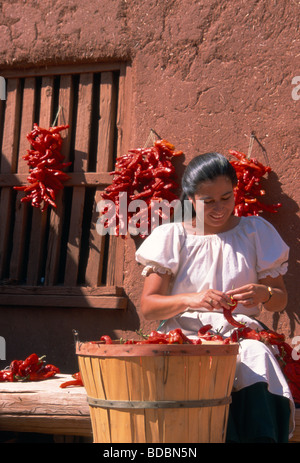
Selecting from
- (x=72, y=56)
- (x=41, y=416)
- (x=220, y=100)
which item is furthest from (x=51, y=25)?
(x=41, y=416)

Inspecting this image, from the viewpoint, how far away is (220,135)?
4.42m

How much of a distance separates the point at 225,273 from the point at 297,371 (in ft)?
1.95

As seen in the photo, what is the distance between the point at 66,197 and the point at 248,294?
2.32m

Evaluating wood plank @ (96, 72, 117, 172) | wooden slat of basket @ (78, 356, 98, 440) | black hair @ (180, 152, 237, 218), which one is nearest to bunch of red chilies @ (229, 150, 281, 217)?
black hair @ (180, 152, 237, 218)

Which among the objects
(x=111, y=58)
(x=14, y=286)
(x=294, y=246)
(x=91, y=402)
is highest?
(x=111, y=58)

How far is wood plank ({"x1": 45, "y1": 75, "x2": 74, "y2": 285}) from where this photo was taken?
4.81 meters

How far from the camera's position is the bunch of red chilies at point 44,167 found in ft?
15.6

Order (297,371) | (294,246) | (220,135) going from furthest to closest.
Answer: (220,135) < (294,246) < (297,371)

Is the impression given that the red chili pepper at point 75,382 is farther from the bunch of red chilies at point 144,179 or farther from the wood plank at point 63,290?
the bunch of red chilies at point 144,179

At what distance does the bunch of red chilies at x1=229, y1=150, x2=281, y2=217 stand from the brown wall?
0.11 metres

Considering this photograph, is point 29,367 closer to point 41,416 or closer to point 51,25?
point 41,416

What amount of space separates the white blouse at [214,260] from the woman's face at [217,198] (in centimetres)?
13

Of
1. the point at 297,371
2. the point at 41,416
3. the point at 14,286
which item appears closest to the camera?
the point at 297,371

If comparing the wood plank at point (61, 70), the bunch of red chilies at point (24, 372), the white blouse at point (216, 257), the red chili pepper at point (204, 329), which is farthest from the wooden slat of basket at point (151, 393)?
the wood plank at point (61, 70)
